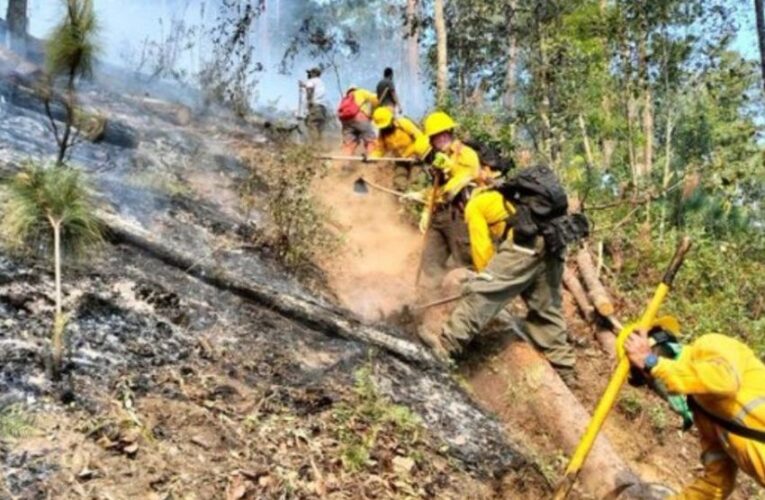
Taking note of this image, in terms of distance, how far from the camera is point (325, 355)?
4.93 meters

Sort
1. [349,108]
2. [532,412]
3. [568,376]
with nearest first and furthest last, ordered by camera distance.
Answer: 1. [532,412]
2. [568,376]
3. [349,108]

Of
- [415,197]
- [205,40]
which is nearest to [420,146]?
[415,197]

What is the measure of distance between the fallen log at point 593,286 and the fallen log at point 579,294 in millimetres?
70

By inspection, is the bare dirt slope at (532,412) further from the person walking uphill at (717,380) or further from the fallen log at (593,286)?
the person walking uphill at (717,380)

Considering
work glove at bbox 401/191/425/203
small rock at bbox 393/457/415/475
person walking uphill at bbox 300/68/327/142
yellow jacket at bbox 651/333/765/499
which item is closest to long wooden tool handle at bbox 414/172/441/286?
work glove at bbox 401/191/425/203

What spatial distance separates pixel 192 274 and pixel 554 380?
2.71 meters

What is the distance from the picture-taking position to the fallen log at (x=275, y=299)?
532 centimetres

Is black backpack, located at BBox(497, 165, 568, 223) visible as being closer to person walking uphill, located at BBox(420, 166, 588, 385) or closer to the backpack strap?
person walking uphill, located at BBox(420, 166, 588, 385)

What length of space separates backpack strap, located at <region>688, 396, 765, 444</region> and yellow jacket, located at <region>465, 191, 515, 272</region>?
2682mm

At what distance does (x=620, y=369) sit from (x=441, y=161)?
12.6ft

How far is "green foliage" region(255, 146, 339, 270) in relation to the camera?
6.74 metres

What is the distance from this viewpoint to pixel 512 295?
5953 millimetres

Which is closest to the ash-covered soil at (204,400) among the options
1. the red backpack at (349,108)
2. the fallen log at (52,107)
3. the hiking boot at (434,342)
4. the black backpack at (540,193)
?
the hiking boot at (434,342)

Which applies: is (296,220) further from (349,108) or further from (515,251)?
(349,108)
